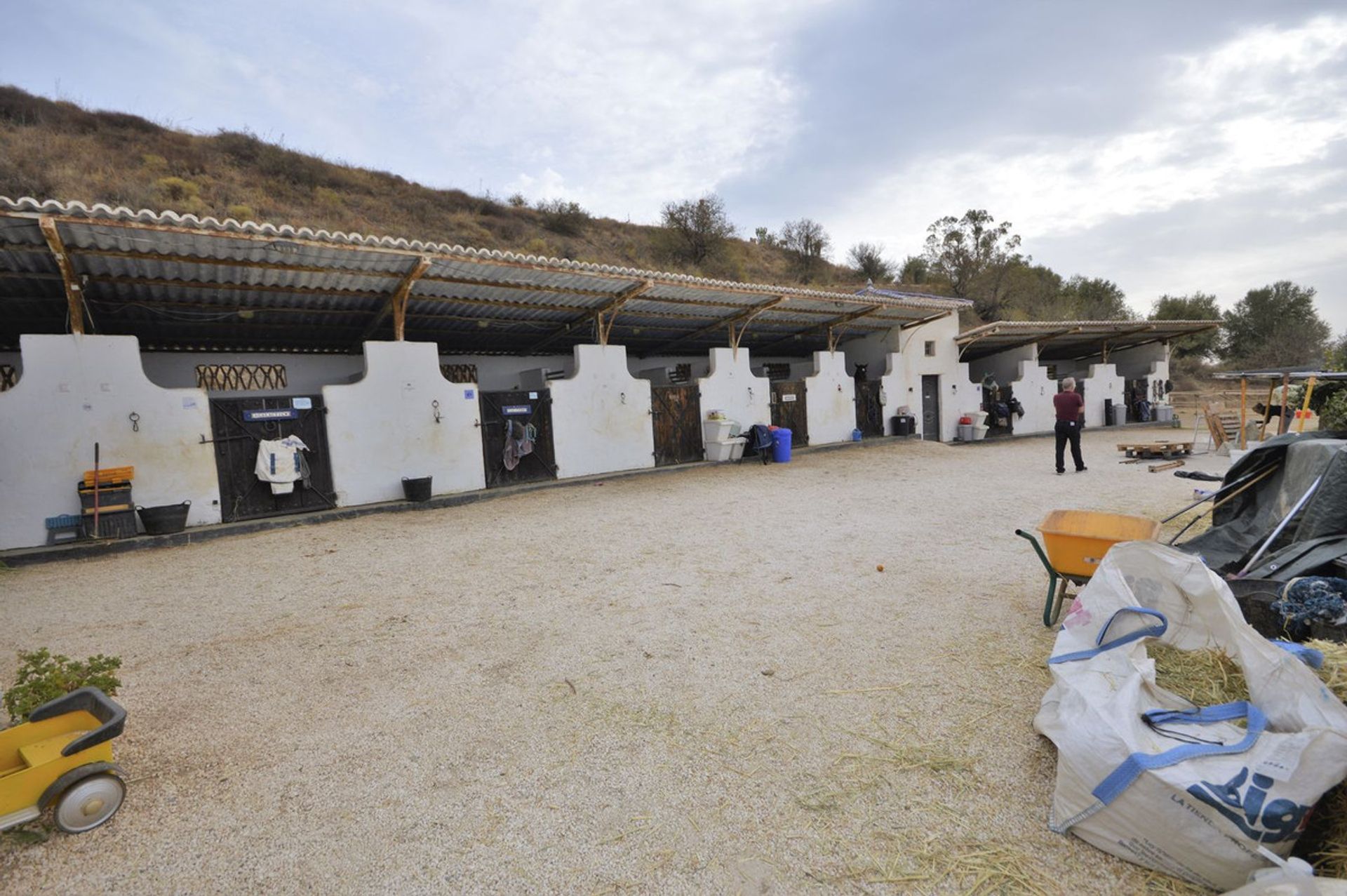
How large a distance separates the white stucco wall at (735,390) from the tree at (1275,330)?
96.3ft

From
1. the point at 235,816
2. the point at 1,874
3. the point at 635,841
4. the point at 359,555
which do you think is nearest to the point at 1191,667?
the point at 635,841

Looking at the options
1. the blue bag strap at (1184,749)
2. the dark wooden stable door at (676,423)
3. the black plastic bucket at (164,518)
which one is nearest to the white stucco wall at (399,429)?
the black plastic bucket at (164,518)

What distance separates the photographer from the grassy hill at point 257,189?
1670cm

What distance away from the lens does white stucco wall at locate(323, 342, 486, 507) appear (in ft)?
30.7

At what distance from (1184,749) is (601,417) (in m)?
11.1

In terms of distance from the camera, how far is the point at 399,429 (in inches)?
388

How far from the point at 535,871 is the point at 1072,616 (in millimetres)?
2527

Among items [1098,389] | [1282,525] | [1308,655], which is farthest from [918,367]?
[1308,655]

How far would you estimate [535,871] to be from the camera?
194 cm

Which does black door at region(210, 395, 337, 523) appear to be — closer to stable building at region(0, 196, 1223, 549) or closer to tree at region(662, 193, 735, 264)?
stable building at region(0, 196, 1223, 549)

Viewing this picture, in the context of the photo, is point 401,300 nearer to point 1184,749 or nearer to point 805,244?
point 1184,749

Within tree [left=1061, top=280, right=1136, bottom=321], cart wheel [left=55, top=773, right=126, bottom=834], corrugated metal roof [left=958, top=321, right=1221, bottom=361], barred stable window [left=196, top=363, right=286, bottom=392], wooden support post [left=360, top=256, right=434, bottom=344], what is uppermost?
tree [left=1061, top=280, right=1136, bottom=321]

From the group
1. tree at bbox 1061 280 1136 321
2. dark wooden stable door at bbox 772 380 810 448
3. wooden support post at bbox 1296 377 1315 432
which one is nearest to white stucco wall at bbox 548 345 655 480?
dark wooden stable door at bbox 772 380 810 448

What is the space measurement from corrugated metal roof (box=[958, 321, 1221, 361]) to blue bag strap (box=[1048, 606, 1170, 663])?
1665 centimetres
